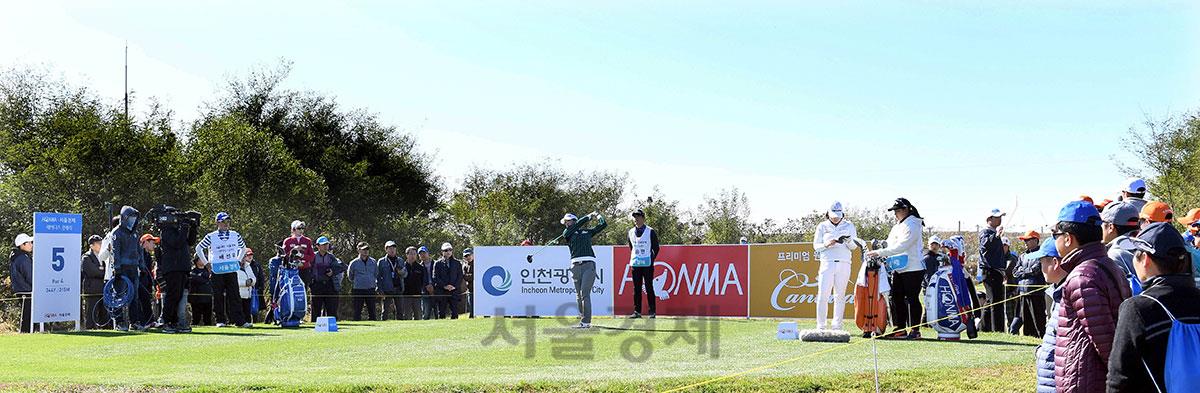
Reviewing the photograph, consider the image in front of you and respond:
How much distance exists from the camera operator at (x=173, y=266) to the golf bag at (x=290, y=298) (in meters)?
1.48

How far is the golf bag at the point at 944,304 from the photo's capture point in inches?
575

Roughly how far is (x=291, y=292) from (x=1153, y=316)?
15.7 m

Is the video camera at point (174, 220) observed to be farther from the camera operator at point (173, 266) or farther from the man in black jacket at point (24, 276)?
the man in black jacket at point (24, 276)

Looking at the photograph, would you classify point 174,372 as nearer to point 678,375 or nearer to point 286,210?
point 678,375

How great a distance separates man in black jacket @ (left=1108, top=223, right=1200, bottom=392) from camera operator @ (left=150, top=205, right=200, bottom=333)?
50.1ft

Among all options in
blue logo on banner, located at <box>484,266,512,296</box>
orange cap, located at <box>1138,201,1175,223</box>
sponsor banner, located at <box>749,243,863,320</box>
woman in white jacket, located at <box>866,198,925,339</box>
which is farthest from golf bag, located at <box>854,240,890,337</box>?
blue logo on banner, located at <box>484,266,512,296</box>

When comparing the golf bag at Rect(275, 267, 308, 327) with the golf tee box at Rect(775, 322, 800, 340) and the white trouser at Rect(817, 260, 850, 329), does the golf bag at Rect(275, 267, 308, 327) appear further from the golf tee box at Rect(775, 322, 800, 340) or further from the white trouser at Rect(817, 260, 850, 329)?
the white trouser at Rect(817, 260, 850, 329)

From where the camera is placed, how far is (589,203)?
2304 inches

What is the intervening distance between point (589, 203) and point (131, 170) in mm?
25060

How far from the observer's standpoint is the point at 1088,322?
5.47 metres

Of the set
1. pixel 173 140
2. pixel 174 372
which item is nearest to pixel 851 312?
pixel 174 372

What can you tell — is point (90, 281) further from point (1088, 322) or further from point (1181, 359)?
point (1181, 359)

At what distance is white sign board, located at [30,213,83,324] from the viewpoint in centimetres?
1877

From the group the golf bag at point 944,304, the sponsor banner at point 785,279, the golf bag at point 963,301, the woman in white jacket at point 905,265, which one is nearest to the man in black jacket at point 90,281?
the sponsor banner at point 785,279
